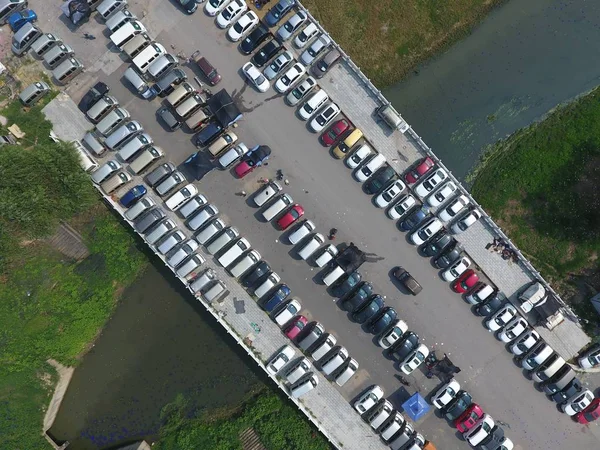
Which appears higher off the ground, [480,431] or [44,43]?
[44,43]

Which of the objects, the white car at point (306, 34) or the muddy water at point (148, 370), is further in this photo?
the muddy water at point (148, 370)

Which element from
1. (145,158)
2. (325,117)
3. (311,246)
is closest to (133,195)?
(145,158)

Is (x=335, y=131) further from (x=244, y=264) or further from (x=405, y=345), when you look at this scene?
(x=405, y=345)

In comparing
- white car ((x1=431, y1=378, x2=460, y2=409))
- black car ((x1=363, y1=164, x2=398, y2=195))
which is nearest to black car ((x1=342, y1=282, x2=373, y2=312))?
black car ((x1=363, y1=164, x2=398, y2=195))

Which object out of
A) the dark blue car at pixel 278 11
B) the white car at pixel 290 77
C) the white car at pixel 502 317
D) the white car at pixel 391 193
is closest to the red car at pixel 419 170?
the white car at pixel 391 193

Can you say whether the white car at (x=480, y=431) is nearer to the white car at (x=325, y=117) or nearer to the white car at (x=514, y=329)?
the white car at (x=514, y=329)

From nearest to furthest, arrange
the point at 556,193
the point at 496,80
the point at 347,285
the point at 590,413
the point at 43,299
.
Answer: the point at 590,413 → the point at 347,285 → the point at 556,193 → the point at 43,299 → the point at 496,80
